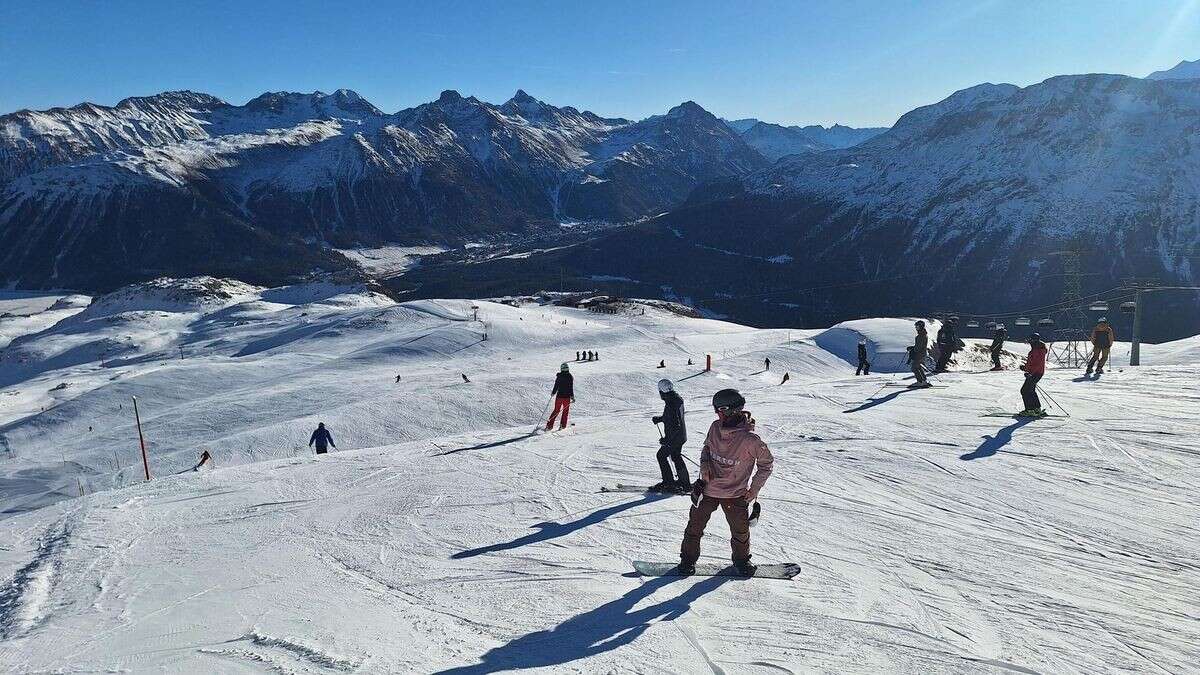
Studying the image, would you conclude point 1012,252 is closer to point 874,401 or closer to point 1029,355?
point 874,401

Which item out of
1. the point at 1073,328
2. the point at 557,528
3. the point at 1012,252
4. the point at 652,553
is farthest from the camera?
the point at 1012,252

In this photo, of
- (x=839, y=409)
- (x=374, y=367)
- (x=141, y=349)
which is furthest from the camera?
(x=141, y=349)

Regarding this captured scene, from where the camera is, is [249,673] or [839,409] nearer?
[249,673]

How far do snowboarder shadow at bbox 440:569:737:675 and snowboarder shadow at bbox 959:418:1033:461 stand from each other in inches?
327

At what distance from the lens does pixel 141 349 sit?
5903 cm

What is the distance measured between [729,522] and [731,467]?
0.67 metres

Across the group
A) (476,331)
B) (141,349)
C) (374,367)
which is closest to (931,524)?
(374,367)

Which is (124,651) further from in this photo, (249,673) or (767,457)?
(767,457)

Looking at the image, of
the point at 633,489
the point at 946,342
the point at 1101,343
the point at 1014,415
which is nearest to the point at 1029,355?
the point at 1014,415

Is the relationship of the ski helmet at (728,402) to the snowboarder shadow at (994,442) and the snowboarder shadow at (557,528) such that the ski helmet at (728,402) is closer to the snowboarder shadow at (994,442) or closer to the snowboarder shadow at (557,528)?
the snowboarder shadow at (557,528)

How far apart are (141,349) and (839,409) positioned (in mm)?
63683

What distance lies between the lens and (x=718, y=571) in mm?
7078

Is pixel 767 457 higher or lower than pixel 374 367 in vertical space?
higher

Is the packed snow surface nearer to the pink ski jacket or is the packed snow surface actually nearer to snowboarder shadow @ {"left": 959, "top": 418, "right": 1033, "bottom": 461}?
snowboarder shadow @ {"left": 959, "top": 418, "right": 1033, "bottom": 461}
